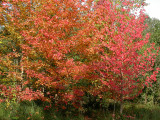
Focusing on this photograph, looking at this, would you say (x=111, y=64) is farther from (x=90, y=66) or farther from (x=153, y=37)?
(x=153, y=37)

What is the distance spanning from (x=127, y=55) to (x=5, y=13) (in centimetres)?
684

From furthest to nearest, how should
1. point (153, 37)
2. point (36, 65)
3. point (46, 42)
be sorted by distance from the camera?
point (153, 37), point (36, 65), point (46, 42)

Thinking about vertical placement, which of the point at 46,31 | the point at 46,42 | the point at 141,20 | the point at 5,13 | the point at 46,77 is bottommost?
the point at 46,77

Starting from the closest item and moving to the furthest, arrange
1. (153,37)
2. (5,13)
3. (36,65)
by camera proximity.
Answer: (36,65) < (5,13) < (153,37)

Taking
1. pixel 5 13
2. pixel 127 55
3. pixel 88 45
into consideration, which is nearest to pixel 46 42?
pixel 88 45

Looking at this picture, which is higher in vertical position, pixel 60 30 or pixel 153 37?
pixel 153 37

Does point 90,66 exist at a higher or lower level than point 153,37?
lower

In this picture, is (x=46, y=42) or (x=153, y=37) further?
(x=153, y=37)

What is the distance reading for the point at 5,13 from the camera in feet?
30.0

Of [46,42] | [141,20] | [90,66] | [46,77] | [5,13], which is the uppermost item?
[5,13]

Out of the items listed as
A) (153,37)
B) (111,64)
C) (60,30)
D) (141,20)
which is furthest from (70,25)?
(153,37)

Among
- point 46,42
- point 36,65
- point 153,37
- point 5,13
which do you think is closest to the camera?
point 46,42

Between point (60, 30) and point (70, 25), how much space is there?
72 centimetres

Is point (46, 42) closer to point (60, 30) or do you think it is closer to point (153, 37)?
point (60, 30)
